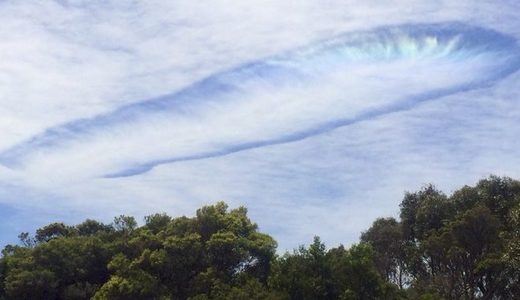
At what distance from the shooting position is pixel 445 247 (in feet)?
144

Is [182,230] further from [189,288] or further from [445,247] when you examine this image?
[445,247]

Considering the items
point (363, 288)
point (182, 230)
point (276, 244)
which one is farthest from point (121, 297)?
point (363, 288)

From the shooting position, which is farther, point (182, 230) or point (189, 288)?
point (182, 230)

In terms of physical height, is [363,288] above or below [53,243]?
below

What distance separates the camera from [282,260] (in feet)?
128

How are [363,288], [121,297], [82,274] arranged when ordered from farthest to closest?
[82,274] < [121,297] < [363,288]

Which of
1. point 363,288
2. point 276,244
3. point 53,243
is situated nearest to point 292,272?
point 363,288

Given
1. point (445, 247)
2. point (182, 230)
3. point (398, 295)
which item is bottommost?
point (398, 295)

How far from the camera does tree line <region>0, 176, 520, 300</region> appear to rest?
120 feet

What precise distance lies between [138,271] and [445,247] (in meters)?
20.5

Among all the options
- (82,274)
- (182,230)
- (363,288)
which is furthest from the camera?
(82,274)

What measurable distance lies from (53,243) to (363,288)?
27.1 metres

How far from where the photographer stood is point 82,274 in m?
50.3

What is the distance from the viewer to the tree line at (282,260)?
36.6 m
